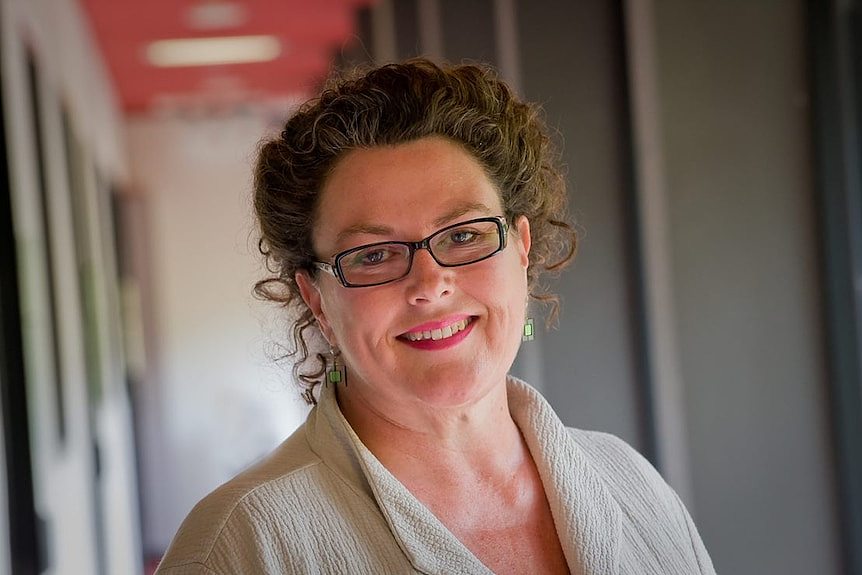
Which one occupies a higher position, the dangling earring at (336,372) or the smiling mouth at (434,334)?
the smiling mouth at (434,334)

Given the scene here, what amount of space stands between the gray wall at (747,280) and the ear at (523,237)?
6.56 ft

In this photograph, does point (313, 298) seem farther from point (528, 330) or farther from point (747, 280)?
point (747, 280)

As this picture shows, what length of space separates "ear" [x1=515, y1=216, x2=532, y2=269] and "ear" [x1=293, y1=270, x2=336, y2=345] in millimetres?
290

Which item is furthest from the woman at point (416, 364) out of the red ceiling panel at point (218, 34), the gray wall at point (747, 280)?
the red ceiling panel at point (218, 34)

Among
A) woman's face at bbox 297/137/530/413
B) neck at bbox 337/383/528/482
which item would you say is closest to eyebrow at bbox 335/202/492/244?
woman's face at bbox 297/137/530/413

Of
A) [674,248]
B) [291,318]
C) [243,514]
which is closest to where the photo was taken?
[243,514]

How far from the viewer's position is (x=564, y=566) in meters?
1.52

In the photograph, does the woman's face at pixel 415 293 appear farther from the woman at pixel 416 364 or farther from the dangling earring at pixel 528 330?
the dangling earring at pixel 528 330

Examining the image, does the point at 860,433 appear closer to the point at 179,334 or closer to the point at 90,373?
the point at 90,373

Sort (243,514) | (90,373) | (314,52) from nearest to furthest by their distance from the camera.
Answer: (243,514), (90,373), (314,52)

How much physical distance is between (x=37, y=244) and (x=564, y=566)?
2.27 meters

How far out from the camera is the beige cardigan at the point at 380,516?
4.30 feet

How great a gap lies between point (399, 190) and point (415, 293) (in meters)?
0.14

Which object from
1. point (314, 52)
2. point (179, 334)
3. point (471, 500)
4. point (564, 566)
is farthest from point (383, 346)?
point (179, 334)
